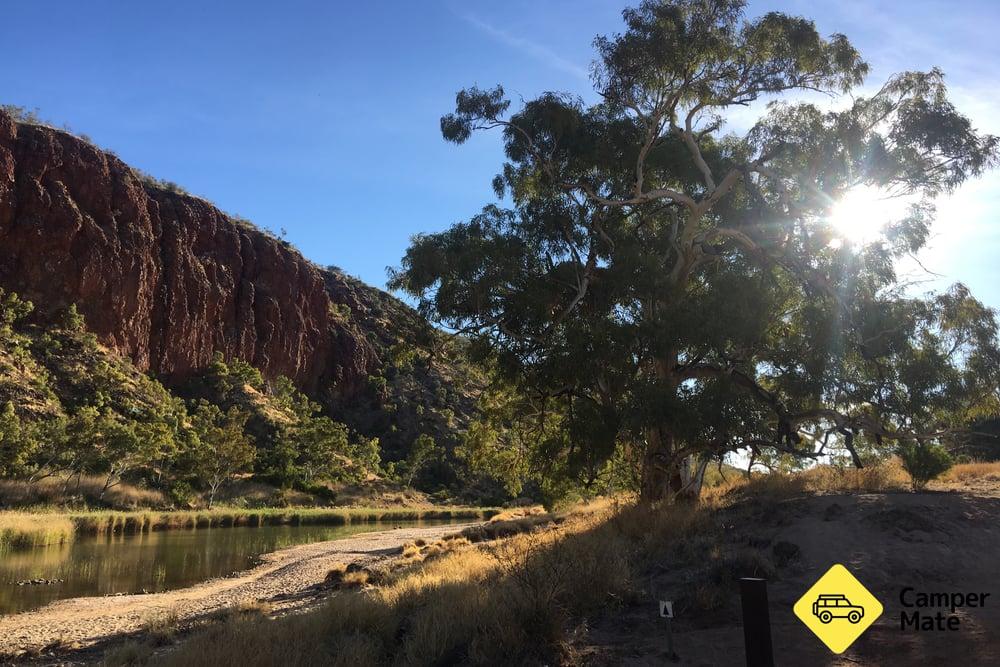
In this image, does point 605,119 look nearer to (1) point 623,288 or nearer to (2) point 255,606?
(1) point 623,288

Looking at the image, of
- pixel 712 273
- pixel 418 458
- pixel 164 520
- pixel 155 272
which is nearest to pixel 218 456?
pixel 164 520

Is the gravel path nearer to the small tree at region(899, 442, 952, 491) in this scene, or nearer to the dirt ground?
the dirt ground

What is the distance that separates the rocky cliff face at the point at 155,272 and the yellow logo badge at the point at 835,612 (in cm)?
7377

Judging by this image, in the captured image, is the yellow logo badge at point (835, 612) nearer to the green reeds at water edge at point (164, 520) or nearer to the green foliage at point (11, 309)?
the green reeds at water edge at point (164, 520)

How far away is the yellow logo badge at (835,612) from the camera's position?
6.12 metres

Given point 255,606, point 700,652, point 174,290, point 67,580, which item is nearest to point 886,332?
point 700,652

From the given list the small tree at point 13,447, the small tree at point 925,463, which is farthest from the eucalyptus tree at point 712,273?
the small tree at point 13,447

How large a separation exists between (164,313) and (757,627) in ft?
278

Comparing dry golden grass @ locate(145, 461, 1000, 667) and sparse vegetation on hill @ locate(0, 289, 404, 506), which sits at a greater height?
sparse vegetation on hill @ locate(0, 289, 404, 506)

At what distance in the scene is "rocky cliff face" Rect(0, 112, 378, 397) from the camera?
65750 mm

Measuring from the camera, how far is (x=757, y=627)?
464cm

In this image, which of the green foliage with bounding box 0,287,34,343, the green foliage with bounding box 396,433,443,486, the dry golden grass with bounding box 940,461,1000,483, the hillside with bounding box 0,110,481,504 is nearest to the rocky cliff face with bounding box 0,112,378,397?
the hillside with bounding box 0,110,481,504

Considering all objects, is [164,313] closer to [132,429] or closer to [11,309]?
[11,309]

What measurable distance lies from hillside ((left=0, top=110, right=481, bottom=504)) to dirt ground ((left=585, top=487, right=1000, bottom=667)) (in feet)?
112
